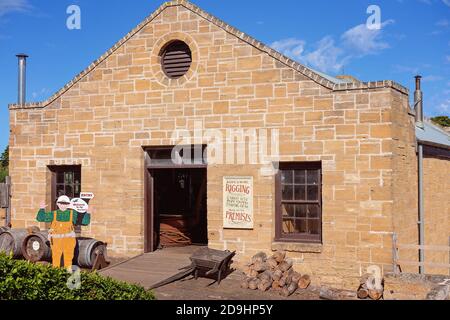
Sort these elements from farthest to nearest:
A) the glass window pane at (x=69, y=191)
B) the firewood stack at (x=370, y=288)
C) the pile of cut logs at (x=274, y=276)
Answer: the glass window pane at (x=69, y=191), the pile of cut logs at (x=274, y=276), the firewood stack at (x=370, y=288)

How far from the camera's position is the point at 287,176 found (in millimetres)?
12891

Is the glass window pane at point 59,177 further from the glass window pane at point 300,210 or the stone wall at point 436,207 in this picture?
the stone wall at point 436,207

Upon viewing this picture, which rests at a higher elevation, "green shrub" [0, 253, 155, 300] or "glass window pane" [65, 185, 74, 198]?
"glass window pane" [65, 185, 74, 198]

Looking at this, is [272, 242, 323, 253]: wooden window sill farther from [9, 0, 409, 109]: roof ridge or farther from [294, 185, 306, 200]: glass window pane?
[9, 0, 409, 109]: roof ridge

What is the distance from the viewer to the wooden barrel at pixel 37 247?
13.3 metres

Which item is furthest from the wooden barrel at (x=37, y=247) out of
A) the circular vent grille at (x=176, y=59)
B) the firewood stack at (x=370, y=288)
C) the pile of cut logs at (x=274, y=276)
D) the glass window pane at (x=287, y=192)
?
the firewood stack at (x=370, y=288)

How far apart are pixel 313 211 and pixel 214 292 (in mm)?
3082

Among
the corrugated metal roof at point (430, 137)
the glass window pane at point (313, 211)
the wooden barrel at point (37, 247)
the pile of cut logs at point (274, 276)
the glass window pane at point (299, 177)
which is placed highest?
the corrugated metal roof at point (430, 137)

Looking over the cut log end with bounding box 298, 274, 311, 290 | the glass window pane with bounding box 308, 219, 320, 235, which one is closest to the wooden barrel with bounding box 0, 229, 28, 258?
the cut log end with bounding box 298, 274, 311, 290

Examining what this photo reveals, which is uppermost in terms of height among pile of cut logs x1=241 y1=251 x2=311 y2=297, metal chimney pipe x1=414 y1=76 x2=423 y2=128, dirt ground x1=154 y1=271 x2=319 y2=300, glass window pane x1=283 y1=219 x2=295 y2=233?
metal chimney pipe x1=414 y1=76 x2=423 y2=128

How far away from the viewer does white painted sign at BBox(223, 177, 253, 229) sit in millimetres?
12987

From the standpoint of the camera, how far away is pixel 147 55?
46.6 ft

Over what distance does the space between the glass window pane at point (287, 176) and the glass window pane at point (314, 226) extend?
3.49 feet

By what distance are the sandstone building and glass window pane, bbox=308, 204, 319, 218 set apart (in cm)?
5
